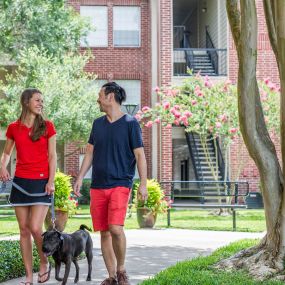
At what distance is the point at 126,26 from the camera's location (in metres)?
32.8

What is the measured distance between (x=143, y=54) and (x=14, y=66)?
5.06 meters

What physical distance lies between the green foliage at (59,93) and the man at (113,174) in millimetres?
18259

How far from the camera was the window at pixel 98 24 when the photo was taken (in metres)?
32.4

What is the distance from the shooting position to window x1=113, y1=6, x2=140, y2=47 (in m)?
32.7

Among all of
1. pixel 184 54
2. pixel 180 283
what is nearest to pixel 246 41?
pixel 180 283

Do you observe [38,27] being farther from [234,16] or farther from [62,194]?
[234,16]

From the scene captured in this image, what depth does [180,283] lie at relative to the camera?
753cm

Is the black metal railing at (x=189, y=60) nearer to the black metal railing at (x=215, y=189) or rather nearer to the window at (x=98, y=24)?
the window at (x=98, y=24)

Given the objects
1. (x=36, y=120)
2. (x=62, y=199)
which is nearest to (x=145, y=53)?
(x=62, y=199)

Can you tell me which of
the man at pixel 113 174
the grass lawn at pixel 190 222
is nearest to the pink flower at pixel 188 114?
the grass lawn at pixel 190 222

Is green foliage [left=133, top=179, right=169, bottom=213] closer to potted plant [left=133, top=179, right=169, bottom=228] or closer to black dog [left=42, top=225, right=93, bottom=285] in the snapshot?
potted plant [left=133, top=179, right=169, bottom=228]

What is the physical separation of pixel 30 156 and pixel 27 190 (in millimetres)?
326

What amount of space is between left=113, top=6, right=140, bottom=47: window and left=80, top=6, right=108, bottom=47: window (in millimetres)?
360

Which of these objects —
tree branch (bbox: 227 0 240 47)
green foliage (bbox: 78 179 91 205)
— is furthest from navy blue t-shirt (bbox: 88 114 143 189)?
green foliage (bbox: 78 179 91 205)
